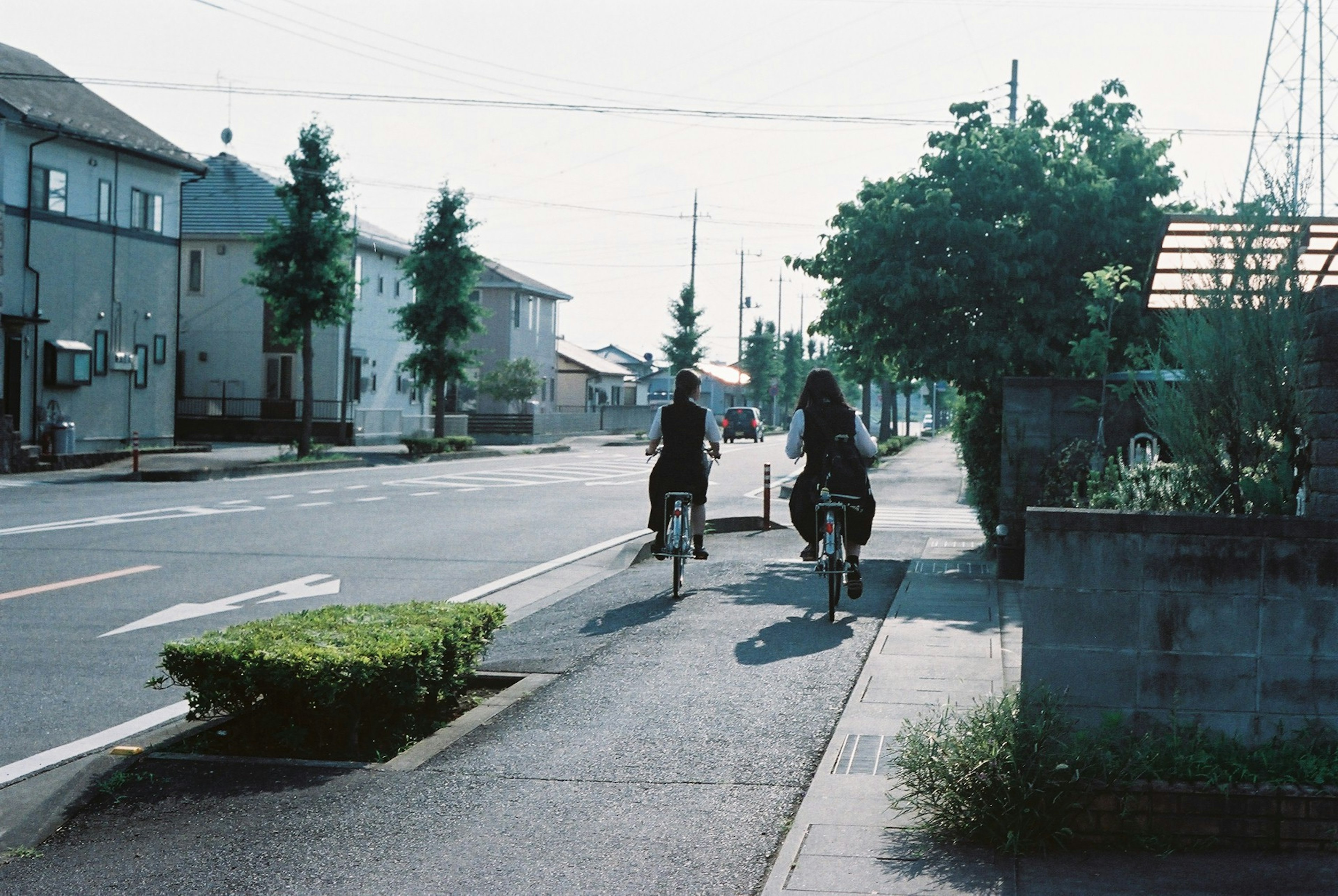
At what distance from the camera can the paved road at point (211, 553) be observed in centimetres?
814

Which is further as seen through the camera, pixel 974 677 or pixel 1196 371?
pixel 974 677

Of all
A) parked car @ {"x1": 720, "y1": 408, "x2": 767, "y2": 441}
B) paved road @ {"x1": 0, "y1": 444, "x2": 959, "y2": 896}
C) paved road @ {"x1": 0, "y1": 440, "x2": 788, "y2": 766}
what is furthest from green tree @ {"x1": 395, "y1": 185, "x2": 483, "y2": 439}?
paved road @ {"x1": 0, "y1": 444, "x2": 959, "y2": 896}

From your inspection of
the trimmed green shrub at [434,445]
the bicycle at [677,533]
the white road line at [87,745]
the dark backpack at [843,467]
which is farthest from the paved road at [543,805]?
the trimmed green shrub at [434,445]

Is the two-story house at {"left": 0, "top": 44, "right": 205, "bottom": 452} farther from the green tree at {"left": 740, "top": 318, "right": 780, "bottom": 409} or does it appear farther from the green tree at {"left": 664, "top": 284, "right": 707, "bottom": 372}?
the green tree at {"left": 740, "top": 318, "right": 780, "bottom": 409}

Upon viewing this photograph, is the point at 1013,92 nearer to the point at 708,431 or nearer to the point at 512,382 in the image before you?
the point at 708,431

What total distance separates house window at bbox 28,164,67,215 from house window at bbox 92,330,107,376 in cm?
344

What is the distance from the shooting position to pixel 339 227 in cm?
3853

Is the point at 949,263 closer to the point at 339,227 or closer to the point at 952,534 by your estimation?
the point at 952,534

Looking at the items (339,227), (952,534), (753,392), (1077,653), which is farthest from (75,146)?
(753,392)

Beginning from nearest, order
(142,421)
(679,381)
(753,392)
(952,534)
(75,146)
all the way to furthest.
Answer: (679,381) → (952,534) → (75,146) → (142,421) → (753,392)

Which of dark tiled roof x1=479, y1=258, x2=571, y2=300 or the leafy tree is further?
dark tiled roof x1=479, y1=258, x2=571, y2=300

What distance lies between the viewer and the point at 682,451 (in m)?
11.4

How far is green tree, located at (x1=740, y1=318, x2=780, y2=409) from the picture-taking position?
346 ft

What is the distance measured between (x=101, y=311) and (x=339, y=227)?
22.4 ft
